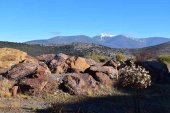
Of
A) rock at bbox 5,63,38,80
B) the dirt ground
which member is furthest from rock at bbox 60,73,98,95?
rock at bbox 5,63,38,80

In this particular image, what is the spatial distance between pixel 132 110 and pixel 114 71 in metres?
9.04

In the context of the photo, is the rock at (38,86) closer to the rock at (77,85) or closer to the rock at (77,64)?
the rock at (77,85)

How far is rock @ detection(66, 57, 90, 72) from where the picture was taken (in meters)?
37.5

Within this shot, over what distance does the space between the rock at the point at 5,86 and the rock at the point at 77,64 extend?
24.9 ft

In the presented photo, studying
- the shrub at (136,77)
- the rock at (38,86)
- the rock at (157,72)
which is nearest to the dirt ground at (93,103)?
the rock at (38,86)

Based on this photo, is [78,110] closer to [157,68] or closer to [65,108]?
[65,108]

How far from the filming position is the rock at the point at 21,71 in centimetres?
3172

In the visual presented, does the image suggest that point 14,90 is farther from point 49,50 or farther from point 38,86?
point 49,50

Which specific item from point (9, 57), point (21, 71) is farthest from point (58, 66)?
point (21, 71)

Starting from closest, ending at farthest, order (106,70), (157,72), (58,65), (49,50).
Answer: (106,70), (58,65), (157,72), (49,50)

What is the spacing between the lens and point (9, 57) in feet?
132

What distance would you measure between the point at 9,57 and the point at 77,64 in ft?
20.6

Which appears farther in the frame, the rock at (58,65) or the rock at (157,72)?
the rock at (157,72)

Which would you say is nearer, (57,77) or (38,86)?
(38,86)
